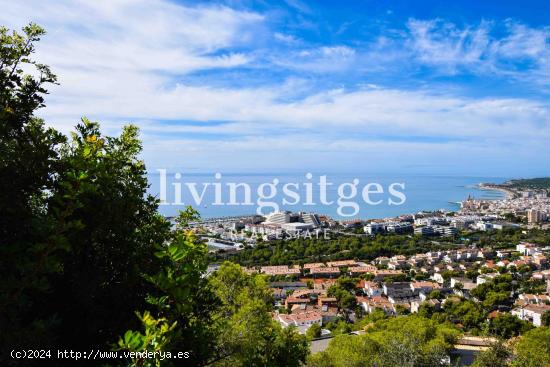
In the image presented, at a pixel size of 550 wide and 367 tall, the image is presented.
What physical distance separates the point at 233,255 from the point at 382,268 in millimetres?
12319

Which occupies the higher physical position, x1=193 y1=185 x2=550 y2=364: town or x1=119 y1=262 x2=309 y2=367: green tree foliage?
x1=119 y1=262 x2=309 y2=367: green tree foliage

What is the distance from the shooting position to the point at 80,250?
2.13 m

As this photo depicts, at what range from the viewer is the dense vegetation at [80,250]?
64.4 inches

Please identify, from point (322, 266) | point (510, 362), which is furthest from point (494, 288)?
point (510, 362)

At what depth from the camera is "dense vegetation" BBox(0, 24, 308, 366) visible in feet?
5.36

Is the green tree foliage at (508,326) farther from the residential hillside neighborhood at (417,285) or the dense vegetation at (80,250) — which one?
the dense vegetation at (80,250)

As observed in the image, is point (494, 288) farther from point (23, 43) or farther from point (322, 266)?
point (23, 43)

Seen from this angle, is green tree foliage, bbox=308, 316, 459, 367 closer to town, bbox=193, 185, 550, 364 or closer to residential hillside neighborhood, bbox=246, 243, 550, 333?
town, bbox=193, 185, 550, 364

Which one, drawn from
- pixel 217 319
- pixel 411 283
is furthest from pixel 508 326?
pixel 217 319

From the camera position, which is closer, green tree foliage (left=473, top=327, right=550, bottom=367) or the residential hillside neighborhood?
green tree foliage (left=473, top=327, right=550, bottom=367)

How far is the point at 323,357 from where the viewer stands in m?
8.78

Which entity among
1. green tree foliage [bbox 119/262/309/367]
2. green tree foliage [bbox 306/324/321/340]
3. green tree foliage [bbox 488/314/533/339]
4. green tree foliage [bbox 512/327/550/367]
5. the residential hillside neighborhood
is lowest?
the residential hillside neighborhood
